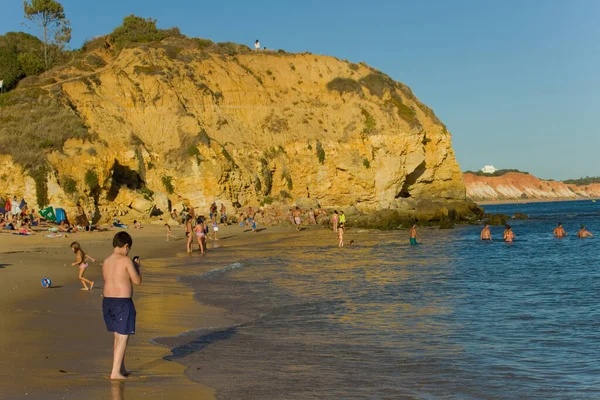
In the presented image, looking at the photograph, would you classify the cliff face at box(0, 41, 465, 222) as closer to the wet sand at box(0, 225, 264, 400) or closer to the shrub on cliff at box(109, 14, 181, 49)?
the shrub on cliff at box(109, 14, 181, 49)

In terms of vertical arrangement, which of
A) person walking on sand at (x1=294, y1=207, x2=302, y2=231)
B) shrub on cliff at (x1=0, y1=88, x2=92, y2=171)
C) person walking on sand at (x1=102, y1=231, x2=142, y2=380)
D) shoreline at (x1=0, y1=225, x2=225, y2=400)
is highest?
shrub on cliff at (x1=0, y1=88, x2=92, y2=171)

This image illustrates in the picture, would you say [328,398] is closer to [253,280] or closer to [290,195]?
[253,280]

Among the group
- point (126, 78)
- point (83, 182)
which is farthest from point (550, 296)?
point (126, 78)

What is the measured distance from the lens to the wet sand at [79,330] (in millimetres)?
6160

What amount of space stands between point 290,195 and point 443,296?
3334 centimetres

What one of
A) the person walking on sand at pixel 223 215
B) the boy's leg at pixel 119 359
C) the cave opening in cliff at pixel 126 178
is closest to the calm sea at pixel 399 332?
the boy's leg at pixel 119 359

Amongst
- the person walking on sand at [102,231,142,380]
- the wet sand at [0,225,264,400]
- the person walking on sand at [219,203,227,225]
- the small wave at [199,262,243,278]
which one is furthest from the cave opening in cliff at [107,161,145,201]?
the person walking on sand at [102,231,142,380]

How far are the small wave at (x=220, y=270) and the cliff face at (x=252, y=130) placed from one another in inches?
675

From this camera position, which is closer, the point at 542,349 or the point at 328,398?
the point at 328,398

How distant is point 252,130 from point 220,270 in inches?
1196

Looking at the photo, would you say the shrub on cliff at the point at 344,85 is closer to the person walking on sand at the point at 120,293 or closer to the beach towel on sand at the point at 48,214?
the beach towel on sand at the point at 48,214

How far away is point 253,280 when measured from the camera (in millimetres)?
16391

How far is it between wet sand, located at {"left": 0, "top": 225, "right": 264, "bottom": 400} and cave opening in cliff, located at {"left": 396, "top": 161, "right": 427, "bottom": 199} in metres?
33.1

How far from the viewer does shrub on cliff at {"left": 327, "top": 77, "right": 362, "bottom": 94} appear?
5212 centimetres
